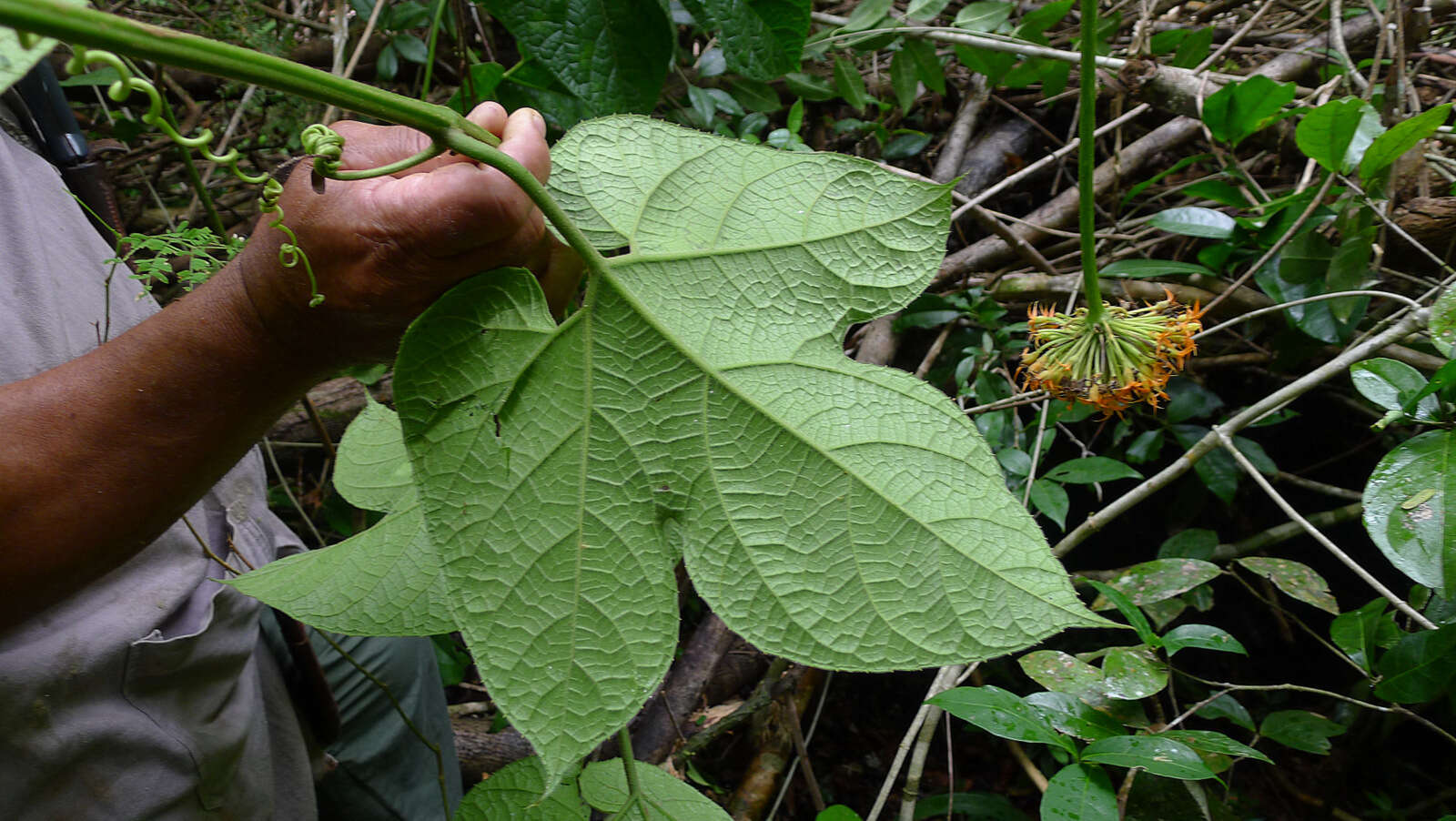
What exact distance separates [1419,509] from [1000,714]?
1.70 ft

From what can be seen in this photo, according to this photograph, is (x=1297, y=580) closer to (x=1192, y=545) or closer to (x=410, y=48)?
(x=1192, y=545)

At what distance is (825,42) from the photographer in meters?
1.68

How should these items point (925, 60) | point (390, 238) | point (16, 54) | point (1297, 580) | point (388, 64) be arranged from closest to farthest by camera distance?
1. point (16, 54)
2. point (390, 238)
3. point (1297, 580)
4. point (388, 64)
5. point (925, 60)

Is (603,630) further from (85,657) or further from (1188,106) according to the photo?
(1188,106)

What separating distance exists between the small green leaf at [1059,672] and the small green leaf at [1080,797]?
0.15 meters

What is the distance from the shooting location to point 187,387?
2.41 ft

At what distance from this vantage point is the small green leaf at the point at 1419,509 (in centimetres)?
86

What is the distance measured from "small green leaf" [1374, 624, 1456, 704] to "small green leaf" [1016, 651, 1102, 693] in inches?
14.1

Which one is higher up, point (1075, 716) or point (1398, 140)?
point (1398, 140)

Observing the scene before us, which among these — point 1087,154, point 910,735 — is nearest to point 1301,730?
point 910,735

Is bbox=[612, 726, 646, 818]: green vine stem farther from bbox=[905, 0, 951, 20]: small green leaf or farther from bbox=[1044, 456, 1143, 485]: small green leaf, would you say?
bbox=[905, 0, 951, 20]: small green leaf

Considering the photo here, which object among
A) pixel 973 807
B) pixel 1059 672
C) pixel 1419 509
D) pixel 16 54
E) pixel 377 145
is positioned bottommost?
pixel 973 807

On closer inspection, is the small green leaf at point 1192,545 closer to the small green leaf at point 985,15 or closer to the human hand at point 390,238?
the small green leaf at point 985,15

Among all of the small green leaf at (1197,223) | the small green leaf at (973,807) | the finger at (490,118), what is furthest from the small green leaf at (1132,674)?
the finger at (490,118)
